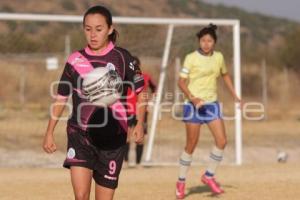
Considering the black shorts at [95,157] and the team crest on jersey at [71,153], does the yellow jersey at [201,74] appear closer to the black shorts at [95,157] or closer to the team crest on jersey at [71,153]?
the black shorts at [95,157]

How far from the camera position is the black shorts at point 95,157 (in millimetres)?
6332

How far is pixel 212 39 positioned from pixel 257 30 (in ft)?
282

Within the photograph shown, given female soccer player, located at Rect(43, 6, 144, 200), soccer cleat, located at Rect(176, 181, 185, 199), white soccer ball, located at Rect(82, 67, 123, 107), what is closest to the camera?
white soccer ball, located at Rect(82, 67, 123, 107)

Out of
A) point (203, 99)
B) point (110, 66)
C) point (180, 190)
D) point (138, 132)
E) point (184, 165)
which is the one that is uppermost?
point (110, 66)

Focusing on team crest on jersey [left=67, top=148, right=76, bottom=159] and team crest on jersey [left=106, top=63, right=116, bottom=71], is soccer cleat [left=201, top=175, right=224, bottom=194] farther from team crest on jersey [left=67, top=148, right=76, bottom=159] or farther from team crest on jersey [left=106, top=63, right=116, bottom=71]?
team crest on jersey [left=106, top=63, right=116, bottom=71]

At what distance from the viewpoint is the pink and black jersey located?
6.29 m

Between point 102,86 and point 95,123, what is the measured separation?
360 mm

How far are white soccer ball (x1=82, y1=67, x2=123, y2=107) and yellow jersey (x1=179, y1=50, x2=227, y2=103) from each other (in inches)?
160

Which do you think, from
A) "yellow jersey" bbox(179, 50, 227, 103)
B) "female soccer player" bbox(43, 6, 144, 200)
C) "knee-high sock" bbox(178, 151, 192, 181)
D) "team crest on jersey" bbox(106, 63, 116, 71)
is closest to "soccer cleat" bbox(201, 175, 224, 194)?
"knee-high sock" bbox(178, 151, 192, 181)

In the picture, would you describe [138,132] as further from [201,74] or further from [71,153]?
[201,74]

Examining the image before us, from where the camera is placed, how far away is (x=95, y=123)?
6.37 metres

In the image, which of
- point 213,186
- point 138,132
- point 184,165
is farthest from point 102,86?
point 213,186

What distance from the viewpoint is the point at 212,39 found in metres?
10.1

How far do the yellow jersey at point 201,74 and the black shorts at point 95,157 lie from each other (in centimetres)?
397
